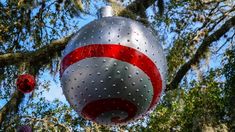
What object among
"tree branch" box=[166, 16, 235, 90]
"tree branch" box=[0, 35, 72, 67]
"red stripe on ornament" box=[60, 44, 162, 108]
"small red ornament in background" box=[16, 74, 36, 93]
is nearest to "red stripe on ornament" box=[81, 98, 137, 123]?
"red stripe on ornament" box=[60, 44, 162, 108]

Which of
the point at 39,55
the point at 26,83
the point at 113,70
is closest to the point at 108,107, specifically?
the point at 113,70

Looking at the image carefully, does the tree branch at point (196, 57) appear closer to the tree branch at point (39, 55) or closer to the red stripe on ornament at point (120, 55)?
the tree branch at point (39, 55)

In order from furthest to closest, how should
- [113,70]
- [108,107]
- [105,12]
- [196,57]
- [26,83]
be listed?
[196,57] < [26,83] < [105,12] < [108,107] < [113,70]

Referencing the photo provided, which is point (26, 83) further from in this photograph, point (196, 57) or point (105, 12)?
point (196, 57)

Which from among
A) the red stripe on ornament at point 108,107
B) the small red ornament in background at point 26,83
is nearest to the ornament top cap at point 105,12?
the red stripe on ornament at point 108,107

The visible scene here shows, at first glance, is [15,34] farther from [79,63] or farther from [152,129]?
[152,129]

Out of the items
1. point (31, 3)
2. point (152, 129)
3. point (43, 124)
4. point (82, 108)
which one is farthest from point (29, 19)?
point (152, 129)

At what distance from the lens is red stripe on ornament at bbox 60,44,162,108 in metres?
2.29

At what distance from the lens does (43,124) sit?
622 centimetres

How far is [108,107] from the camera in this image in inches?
94.9

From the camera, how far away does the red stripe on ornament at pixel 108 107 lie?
2.37m

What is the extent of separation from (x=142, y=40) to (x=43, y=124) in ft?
13.3

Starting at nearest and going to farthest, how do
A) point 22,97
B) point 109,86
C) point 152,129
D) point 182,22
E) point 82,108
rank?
point 109,86, point 82,108, point 22,97, point 182,22, point 152,129

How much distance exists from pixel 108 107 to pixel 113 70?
23 centimetres
